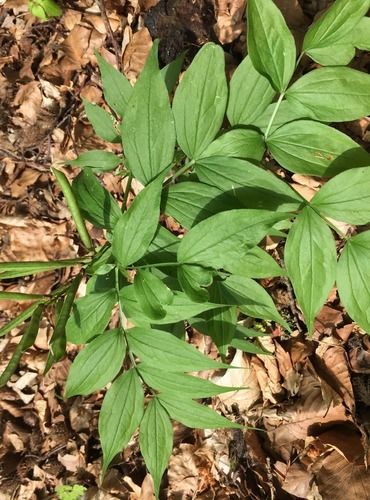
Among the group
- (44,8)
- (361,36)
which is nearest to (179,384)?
(361,36)

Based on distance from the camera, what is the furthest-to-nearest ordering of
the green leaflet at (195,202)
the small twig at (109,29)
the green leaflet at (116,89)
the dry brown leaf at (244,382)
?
the small twig at (109,29)
the dry brown leaf at (244,382)
the green leaflet at (116,89)
the green leaflet at (195,202)

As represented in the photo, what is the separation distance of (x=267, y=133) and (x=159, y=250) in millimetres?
505

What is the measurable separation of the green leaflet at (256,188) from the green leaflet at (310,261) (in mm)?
63

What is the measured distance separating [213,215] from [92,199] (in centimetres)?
56

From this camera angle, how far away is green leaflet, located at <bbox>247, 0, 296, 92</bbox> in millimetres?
1289

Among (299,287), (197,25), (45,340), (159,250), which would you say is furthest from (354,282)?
(45,340)

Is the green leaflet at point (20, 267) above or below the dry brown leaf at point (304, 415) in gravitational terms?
above

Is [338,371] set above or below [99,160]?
below

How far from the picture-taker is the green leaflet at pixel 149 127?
1.35m

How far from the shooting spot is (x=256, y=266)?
1525mm

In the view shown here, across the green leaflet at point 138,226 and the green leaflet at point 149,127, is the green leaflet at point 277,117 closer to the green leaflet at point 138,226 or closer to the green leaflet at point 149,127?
the green leaflet at point 149,127

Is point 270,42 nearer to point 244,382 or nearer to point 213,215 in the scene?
point 213,215

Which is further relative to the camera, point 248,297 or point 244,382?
point 244,382

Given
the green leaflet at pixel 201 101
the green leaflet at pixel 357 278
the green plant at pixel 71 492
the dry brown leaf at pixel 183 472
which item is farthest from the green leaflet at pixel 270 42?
the green plant at pixel 71 492
